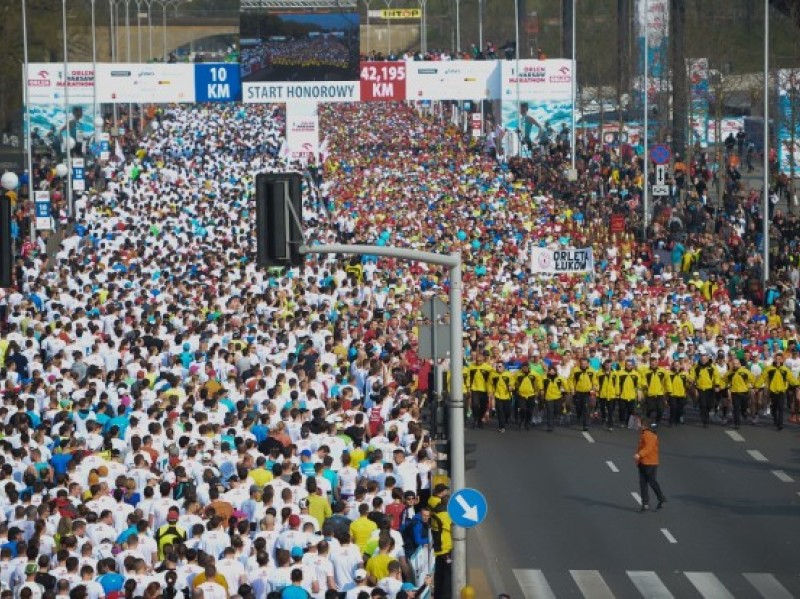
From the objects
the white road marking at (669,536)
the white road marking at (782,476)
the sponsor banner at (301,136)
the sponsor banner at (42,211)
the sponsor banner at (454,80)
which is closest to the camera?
the white road marking at (669,536)

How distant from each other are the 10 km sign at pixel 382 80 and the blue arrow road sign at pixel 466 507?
163 feet

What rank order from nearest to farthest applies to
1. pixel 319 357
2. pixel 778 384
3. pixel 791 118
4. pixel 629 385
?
pixel 629 385 → pixel 778 384 → pixel 319 357 → pixel 791 118

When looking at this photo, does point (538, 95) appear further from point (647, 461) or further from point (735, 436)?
point (647, 461)

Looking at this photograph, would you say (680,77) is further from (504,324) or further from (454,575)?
(454,575)

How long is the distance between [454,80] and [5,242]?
174ft

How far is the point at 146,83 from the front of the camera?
70438 millimetres

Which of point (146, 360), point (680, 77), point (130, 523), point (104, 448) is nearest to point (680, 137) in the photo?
point (680, 77)

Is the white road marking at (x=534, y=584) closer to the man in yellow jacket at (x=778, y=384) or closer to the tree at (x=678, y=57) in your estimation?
the man in yellow jacket at (x=778, y=384)

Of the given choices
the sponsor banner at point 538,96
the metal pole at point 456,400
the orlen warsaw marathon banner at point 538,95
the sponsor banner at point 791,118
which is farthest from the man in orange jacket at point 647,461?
the sponsor banner at point 538,96

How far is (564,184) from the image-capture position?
6112cm

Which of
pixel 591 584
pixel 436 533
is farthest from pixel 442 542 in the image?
pixel 591 584

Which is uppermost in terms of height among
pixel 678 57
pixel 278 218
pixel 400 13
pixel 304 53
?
pixel 400 13

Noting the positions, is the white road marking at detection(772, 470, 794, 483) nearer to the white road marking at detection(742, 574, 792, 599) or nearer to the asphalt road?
the asphalt road

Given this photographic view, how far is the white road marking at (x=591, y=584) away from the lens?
2216cm
